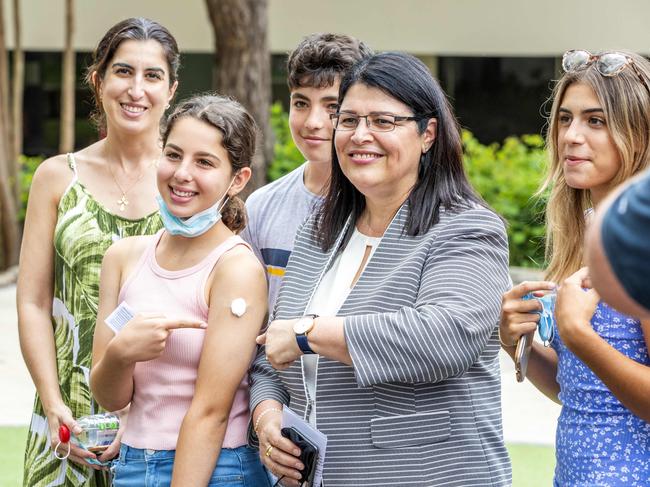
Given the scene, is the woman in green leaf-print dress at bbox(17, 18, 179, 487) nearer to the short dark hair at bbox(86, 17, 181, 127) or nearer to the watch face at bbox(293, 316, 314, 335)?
the short dark hair at bbox(86, 17, 181, 127)

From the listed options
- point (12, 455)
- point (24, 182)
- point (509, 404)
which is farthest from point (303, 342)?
point (24, 182)

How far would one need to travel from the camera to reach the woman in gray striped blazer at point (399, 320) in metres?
2.74

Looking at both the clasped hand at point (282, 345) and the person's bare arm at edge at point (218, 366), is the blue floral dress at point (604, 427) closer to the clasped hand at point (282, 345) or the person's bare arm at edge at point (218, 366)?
the clasped hand at point (282, 345)

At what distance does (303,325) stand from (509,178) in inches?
400

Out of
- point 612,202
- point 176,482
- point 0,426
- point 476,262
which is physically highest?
point 612,202

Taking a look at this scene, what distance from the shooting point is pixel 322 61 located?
3715 mm

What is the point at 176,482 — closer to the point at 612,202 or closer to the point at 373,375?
the point at 373,375

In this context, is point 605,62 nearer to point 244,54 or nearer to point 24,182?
point 244,54

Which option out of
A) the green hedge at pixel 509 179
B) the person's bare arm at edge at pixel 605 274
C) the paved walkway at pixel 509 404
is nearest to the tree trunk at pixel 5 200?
the green hedge at pixel 509 179

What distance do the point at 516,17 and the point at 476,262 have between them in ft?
49.5

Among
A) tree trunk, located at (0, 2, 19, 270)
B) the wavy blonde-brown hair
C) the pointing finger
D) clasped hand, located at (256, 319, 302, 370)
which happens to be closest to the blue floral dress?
the wavy blonde-brown hair

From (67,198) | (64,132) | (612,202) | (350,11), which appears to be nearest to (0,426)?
(67,198)

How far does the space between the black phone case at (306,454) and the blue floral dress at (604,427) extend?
66 centimetres

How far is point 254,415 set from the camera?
10.0ft
